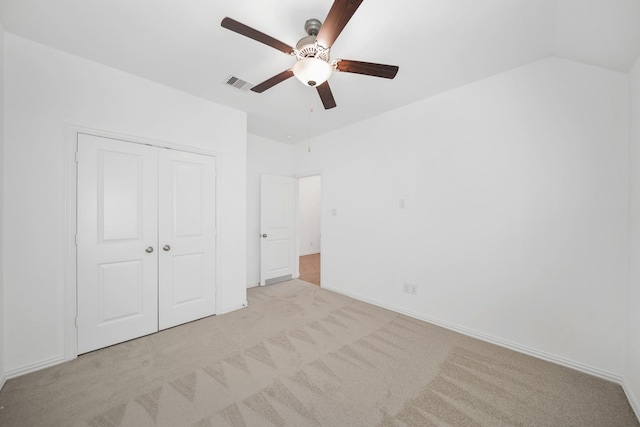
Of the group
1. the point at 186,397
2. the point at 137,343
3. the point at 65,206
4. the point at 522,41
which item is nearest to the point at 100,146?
the point at 65,206

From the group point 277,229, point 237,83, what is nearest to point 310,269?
point 277,229

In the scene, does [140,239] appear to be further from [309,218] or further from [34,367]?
[309,218]

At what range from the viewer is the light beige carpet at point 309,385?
1.57m

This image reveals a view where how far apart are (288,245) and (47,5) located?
389 cm

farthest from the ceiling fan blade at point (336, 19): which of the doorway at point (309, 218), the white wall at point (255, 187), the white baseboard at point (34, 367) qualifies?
the doorway at point (309, 218)

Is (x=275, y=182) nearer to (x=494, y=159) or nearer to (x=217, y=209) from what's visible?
(x=217, y=209)

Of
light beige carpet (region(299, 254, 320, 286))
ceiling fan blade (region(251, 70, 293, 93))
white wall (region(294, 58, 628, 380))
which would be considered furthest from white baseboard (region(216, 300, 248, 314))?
ceiling fan blade (region(251, 70, 293, 93))

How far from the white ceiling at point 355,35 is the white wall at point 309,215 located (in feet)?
16.0

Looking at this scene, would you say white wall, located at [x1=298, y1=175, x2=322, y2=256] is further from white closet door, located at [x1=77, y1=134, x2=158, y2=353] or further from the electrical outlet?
white closet door, located at [x1=77, y1=134, x2=158, y2=353]

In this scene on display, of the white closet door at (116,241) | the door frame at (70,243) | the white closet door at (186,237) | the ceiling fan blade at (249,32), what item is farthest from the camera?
the white closet door at (186,237)

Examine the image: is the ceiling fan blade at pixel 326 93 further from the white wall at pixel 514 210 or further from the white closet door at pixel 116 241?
the white closet door at pixel 116 241

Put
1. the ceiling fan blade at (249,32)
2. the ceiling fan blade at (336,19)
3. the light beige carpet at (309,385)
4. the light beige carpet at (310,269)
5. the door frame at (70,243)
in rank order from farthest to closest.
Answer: the light beige carpet at (310,269), the door frame at (70,243), the light beige carpet at (309,385), the ceiling fan blade at (249,32), the ceiling fan blade at (336,19)

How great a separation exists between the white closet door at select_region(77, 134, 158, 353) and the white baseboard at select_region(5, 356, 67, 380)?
0.46ft

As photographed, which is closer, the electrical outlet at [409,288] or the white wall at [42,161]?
the white wall at [42,161]
